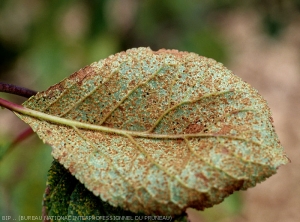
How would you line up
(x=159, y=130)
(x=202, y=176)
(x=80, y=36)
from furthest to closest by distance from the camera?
(x=80, y=36) → (x=159, y=130) → (x=202, y=176)

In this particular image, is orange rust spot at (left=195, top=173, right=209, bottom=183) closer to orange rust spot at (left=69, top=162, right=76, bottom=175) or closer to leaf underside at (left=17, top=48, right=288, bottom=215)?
leaf underside at (left=17, top=48, right=288, bottom=215)

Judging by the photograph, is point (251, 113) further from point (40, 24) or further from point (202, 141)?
point (40, 24)

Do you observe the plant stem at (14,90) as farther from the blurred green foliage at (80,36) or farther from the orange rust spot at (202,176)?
the blurred green foliage at (80,36)

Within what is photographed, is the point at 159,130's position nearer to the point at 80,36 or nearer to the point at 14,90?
the point at 14,90

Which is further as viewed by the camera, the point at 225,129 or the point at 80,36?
the point at 80,36

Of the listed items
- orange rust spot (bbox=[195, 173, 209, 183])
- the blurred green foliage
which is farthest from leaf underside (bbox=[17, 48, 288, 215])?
the blurred green foliage

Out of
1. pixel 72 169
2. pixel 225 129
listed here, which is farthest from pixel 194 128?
pixel 72 169

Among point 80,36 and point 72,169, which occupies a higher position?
point 80,36

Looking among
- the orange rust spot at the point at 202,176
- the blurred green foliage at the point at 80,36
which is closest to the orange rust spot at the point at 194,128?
the orange rust spot at the point at 202,176
